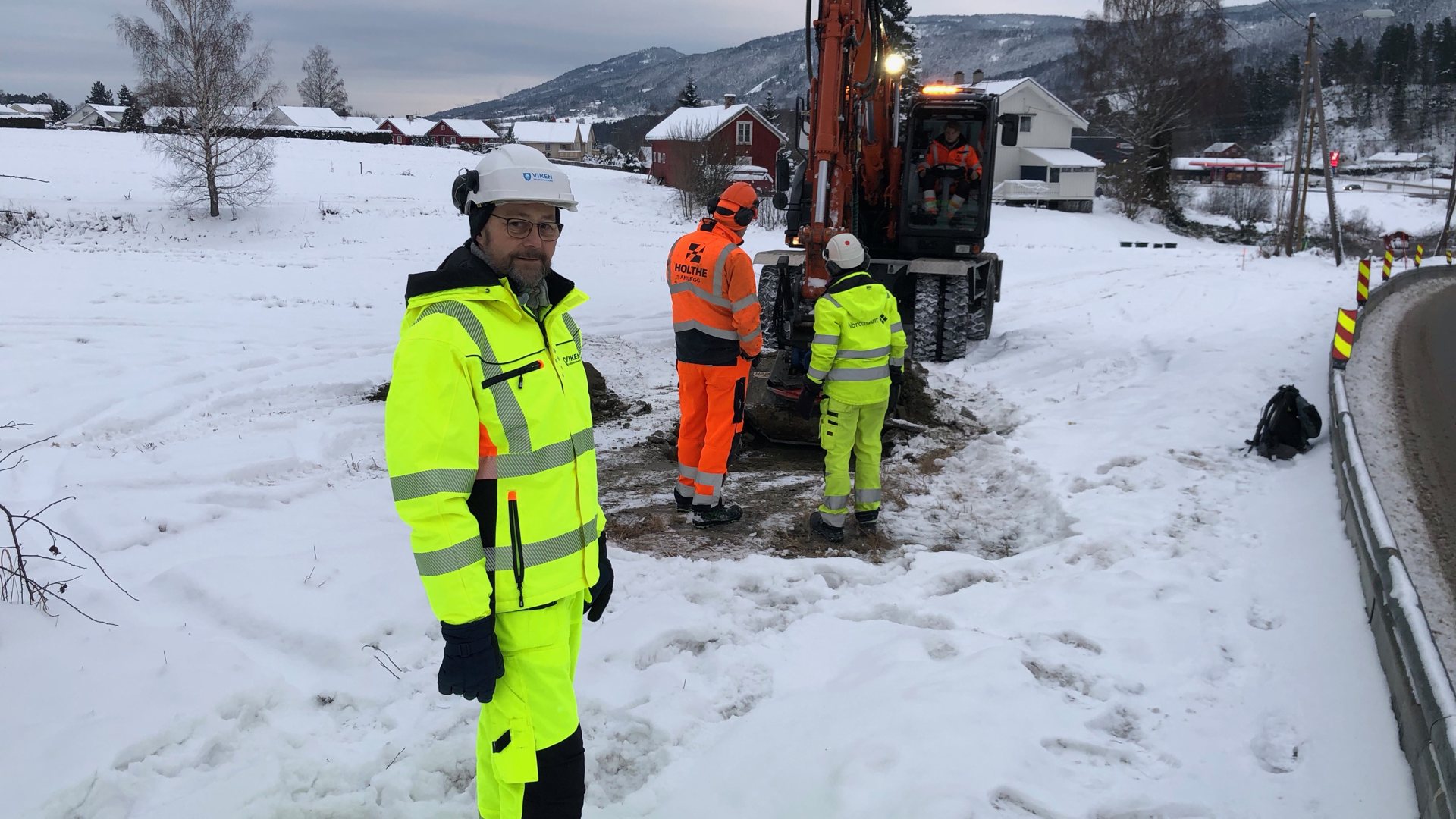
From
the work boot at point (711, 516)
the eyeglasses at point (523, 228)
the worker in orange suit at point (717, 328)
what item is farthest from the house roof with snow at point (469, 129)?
the eyeglasses at point (523, 228)

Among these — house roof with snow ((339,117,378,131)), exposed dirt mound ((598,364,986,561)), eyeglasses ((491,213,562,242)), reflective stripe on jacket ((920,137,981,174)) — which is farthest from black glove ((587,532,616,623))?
house roof with snow ((339,117,378,131))

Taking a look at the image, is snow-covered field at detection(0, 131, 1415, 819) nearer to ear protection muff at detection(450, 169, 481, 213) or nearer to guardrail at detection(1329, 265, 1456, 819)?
guardrail at detection(1329, 265, 1456, 819)

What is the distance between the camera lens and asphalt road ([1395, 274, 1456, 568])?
20.6 ft

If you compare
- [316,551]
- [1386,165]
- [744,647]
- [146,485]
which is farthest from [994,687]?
[1386,165]

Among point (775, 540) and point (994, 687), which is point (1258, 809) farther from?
point (775, 540)

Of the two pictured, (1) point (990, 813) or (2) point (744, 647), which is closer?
(1) point (990, 813)

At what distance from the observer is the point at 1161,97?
3862 cm

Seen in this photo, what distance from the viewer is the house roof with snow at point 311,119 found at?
66.6m

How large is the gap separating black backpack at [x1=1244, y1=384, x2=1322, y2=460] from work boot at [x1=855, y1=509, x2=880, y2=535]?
130 inches

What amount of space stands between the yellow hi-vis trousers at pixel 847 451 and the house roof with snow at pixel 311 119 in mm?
69844

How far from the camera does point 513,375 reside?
2518 mm

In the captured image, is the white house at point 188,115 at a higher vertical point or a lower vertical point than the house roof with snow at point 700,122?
lower

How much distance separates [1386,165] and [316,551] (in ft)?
320

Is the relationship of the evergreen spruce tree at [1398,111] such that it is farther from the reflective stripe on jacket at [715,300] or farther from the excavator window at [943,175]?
the reflective stripe on jacket at [715,300]
